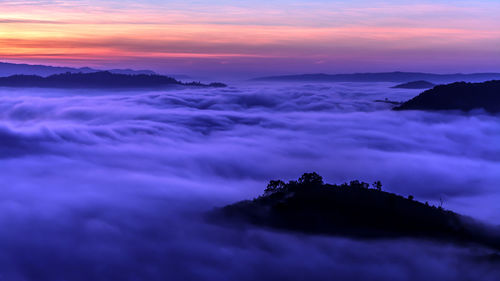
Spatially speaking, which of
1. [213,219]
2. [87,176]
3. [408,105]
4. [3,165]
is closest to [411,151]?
[408,105]

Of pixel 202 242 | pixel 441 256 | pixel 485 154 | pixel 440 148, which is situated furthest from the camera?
pixel 440 148

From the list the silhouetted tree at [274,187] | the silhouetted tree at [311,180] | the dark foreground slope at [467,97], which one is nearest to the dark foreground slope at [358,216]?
the silhouetted tree at [311,180]

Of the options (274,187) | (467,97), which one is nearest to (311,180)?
(274,187)

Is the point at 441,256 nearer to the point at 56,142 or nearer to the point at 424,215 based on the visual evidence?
the point at 424,215

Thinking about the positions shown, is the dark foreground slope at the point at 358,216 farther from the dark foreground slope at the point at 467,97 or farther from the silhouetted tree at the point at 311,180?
the dark foreground slope at the point at 467,97

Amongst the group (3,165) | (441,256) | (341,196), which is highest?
(341,196)

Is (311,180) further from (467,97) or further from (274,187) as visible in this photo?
(467,97)

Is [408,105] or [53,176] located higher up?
[408,105]

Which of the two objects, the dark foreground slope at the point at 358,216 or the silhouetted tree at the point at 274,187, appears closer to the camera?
the dark foreground slope at the point at 358,216

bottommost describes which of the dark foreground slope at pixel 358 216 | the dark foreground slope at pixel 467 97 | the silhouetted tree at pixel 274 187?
the dark foreground slope at pixel 358 216
